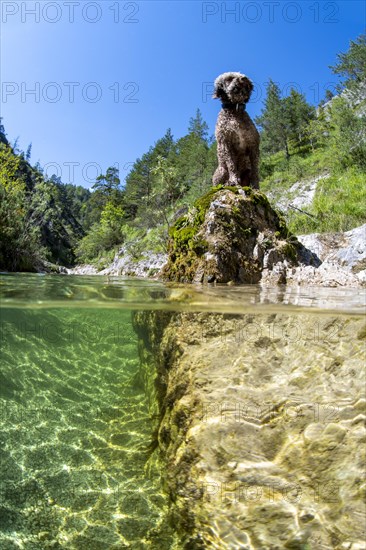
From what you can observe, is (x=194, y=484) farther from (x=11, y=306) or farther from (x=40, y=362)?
(x=40, y=362)

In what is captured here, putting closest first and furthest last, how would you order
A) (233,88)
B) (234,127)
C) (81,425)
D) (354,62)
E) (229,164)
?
(81,425)
(233,88)
(234,127)
(229,164)
(354,62)

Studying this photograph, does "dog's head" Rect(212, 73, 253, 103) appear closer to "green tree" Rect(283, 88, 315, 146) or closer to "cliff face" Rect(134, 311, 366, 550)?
"cliff face" Rect(134, 311, 366, 550)

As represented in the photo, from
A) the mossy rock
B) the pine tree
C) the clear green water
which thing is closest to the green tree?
the pine tree

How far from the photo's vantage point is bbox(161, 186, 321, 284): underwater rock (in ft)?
20.6

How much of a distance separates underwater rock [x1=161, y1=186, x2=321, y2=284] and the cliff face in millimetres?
2983

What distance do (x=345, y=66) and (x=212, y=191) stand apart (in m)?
39.6

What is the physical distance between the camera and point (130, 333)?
6473 mm

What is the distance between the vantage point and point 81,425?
13.5 feet

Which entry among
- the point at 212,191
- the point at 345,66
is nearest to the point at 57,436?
the point at 212,191

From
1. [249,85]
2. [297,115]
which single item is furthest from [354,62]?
[249,85]

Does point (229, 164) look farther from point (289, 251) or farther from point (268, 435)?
point (268, 435)

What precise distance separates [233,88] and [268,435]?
734 cm

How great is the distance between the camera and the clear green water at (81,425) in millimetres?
2803

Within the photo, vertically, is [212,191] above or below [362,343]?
above
